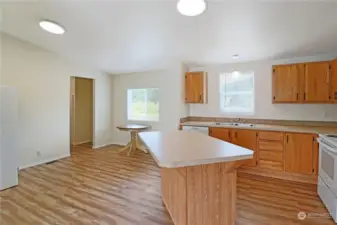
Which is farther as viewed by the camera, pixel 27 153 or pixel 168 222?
pixel 27 153

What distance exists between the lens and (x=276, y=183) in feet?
11.7

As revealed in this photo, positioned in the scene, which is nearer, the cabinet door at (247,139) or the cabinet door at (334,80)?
the cabinet door at (334,80)

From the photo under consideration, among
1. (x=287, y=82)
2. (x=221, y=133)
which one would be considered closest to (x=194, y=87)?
(x=221, y=133)

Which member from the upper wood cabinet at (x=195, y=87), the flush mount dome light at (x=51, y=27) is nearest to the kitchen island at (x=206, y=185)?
the flush mount dome light at (x=51, y=27)

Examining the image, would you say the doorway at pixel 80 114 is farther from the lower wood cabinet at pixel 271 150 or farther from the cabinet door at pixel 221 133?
the lower wood cabinet at pixel 271 150

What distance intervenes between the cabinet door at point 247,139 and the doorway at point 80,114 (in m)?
4.35

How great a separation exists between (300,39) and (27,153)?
529cm

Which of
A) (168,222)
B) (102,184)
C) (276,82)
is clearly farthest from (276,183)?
(102,184)

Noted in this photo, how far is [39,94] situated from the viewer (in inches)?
180

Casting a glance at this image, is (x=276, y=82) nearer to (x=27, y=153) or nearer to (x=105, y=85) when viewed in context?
(x=105, y=85)

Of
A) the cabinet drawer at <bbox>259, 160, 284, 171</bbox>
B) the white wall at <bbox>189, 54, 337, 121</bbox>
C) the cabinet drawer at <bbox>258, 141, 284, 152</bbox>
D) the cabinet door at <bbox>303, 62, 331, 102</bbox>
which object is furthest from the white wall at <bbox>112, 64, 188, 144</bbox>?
the cabinet door at <bbox>303, 62, 331, 102</bbox>

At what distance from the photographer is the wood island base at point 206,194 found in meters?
1.93

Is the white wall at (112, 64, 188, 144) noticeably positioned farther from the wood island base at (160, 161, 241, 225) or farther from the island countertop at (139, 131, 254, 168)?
the wood island base at (160, 161, 241, 225)

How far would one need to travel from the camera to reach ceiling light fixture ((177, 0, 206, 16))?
2489 millimetres
